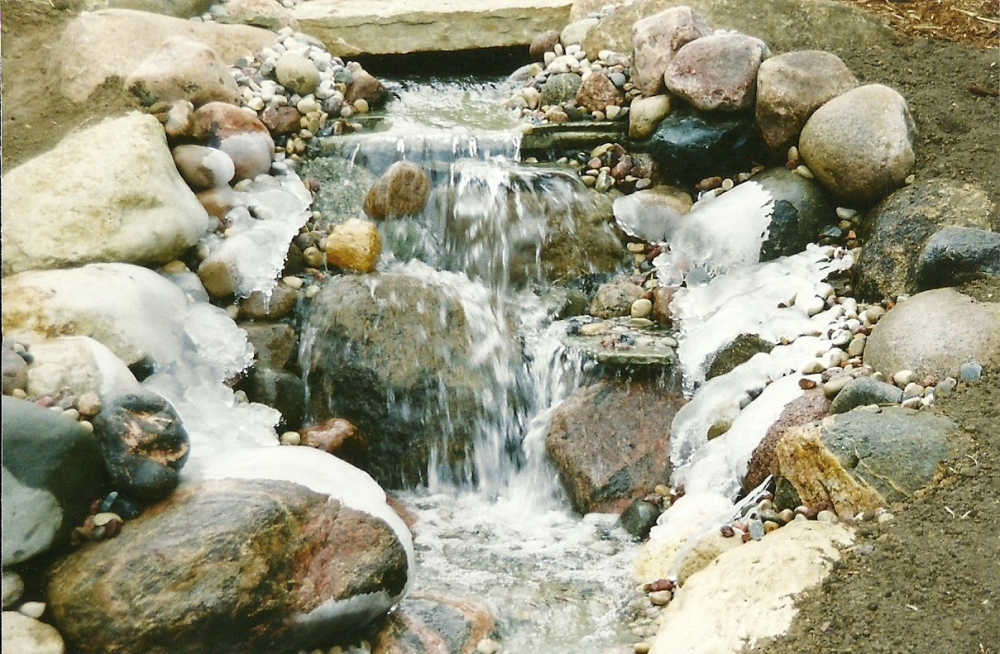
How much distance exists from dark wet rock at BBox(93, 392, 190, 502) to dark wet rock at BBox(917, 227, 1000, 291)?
2.88m

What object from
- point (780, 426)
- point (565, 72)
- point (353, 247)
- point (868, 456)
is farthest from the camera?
point (565, 72)

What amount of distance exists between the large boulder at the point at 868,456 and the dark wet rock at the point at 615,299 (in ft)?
5.98

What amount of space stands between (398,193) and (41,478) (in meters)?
2.64

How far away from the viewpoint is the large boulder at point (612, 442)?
4020mm

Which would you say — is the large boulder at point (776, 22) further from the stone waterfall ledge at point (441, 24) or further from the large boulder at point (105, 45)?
the large boulder at point (105, 45)

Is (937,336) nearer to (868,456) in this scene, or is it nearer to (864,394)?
(864,394)

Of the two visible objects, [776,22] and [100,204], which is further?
[776,22]

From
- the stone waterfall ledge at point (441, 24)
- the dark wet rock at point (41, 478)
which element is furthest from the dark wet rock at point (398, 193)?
the dark wet rock at point (41, 478)

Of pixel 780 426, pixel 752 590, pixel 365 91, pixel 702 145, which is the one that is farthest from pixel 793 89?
pixel 752 590

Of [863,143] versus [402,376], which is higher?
[863,143]

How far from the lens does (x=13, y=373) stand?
9.86ft

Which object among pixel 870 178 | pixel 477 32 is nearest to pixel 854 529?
pixel 870 178

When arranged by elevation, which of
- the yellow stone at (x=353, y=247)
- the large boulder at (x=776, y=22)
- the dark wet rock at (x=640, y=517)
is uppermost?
the large boulder at (x=776, y=22)

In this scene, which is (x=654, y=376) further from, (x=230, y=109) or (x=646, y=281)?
(x=230, y=109)
